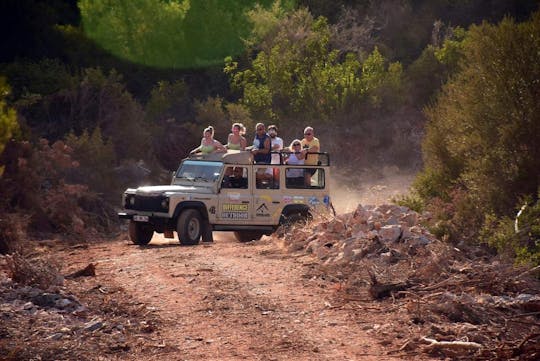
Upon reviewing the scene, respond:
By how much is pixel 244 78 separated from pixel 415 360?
1114 inches

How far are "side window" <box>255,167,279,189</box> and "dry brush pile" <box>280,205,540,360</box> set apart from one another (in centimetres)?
274

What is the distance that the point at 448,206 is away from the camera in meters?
17.2

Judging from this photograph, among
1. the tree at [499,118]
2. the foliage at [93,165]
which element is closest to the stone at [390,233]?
the tree at [499,118]

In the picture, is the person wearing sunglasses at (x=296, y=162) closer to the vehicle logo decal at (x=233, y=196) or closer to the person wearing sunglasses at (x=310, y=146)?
the person wearing sunglasses at (x=310, y=146)

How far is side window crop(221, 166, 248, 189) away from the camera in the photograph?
19.7 metres

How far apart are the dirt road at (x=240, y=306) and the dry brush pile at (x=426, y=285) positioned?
356 mm

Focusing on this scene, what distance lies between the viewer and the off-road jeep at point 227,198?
1909 centimetres

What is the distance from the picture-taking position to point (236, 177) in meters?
19.8

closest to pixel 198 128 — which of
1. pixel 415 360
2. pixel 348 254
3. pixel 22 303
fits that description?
pixel 348 254

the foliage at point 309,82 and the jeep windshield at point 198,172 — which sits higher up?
the foliage at point 309,82

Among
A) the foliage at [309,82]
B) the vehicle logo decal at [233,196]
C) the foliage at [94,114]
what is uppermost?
the foliage at [309,82]

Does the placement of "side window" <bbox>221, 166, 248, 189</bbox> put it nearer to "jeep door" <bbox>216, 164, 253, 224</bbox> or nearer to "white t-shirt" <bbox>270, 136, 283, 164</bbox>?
"jeep door" <bbox>216, 164, 253, 224</bbox>

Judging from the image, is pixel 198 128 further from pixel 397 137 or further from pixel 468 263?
pixel 468 263

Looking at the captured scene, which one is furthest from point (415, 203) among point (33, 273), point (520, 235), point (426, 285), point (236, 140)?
point (33, 273)
